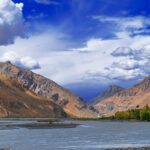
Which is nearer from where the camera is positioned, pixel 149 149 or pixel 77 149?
pixel 149 149

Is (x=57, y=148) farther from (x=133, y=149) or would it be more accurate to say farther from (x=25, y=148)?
(x=133, y=149)

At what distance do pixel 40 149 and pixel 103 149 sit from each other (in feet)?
35.0

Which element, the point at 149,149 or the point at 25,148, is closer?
the point at 149,149

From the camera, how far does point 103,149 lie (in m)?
79.0

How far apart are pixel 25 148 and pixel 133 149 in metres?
19.6

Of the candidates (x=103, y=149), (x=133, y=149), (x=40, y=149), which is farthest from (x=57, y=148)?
(x=133, y=149)

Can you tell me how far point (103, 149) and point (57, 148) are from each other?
915 centimetres

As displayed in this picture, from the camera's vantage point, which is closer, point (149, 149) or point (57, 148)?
point (149, 149)

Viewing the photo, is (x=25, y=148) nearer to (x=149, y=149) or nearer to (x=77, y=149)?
(x=77, y=149)

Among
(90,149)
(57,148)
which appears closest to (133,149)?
(90,149)

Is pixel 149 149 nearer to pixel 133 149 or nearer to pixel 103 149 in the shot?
pixel 133 149

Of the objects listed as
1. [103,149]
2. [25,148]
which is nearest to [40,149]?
[25,148]

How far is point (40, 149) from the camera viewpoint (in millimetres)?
81938

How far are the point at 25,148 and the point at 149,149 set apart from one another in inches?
848
